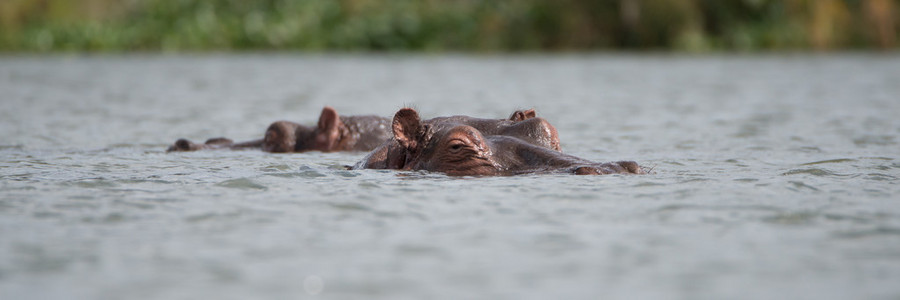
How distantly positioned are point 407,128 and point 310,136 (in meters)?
3.24

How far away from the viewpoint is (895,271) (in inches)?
196

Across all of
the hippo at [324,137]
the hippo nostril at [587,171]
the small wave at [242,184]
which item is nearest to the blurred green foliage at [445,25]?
the hippo at [324,137]

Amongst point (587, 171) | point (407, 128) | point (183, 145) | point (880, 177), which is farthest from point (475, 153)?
point (183, 145)

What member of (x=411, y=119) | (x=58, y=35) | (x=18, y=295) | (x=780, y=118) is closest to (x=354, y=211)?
(x=411, y=119)

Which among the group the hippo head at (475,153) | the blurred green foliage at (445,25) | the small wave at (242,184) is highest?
the blurred green foliage at (445,25)

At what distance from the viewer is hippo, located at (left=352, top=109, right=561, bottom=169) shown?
8.19m

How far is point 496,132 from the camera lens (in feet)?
27.1

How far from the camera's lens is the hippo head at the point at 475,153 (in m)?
7.73

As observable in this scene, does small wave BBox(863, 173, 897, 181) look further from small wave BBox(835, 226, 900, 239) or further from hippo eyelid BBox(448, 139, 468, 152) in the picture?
hippo eyelid BBox(448, 139, 468, 152)

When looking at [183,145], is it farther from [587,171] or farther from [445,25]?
[445,25]

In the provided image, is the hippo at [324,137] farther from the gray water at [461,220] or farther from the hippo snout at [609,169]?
the hippo snout at [609,169]

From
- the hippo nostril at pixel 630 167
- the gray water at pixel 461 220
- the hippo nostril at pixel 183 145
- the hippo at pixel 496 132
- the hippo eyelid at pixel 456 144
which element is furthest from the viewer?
the hippo nostril at pixel 183 145

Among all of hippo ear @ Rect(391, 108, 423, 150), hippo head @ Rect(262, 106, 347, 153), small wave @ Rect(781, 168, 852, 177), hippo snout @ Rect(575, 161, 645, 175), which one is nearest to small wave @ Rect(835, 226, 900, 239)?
hippo snout @ Rect(575, 161, 645, 175)

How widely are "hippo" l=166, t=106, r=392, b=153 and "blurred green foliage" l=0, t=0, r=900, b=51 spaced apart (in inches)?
1030
